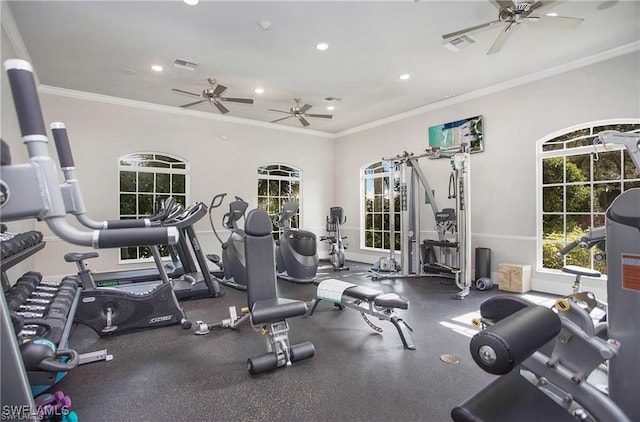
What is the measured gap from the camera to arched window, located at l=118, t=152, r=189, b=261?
6008 mm

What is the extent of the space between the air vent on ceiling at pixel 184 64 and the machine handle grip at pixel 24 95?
154 inches

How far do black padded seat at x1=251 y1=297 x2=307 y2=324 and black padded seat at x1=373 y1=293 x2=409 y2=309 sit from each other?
0.81 meters

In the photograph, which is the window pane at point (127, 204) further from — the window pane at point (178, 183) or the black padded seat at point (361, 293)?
the black padded seat at point (361, 293)

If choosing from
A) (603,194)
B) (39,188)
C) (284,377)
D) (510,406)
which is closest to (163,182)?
(284,377)

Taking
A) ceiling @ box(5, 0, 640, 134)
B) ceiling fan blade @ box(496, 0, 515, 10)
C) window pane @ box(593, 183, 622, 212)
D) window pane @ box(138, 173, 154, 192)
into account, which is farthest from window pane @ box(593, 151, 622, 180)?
window pane @ box(138, 173, 154, 192)

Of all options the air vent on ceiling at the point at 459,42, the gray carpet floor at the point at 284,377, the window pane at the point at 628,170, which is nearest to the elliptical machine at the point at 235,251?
the gray carpet floor at the point at 284,377

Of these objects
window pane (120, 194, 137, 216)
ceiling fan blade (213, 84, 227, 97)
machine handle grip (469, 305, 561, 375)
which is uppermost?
ceiling fan blade (213, 84, 227, 97)

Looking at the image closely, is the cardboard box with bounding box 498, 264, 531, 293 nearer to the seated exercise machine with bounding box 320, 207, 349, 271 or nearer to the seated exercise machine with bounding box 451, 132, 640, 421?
the seated exercise machine with bounding box 320, 207, 349, 271

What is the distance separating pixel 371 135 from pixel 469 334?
5302 millimetres

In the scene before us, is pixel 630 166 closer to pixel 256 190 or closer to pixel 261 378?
pixel 261 378

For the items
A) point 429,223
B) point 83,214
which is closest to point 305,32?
point 83,214

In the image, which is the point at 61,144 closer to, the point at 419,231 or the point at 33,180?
the point at 33,180

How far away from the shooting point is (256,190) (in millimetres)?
7324

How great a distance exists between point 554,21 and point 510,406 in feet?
11.0
